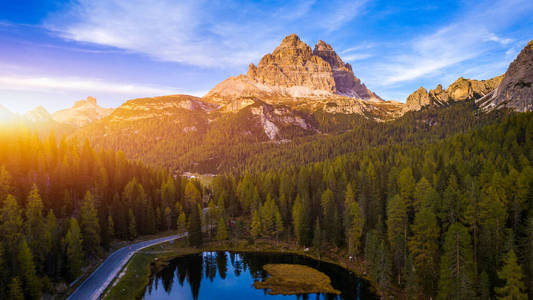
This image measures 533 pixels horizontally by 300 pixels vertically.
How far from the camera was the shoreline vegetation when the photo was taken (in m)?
66.2

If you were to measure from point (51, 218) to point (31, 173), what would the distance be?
32.7 m

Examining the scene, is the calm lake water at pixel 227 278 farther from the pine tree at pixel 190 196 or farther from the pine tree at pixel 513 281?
the pine tree at pixel 190 196

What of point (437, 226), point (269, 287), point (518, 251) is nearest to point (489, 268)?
point (518, 251)

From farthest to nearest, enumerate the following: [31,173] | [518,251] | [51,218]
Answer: [31,173] < [51,218] < [518,251]

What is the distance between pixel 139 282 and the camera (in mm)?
71562

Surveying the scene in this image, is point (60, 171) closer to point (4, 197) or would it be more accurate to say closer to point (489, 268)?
point (4, 197)

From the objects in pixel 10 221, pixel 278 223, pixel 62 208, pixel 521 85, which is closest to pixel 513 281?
pixel 278 223

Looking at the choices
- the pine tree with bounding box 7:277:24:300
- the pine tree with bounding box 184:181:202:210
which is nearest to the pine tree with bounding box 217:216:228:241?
the pine tree with bounding box 184:181:202:210

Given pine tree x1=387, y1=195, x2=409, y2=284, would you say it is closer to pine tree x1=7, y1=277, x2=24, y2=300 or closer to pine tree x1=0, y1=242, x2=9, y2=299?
pine tree x1=7, y1=277, x2=24, y2=300

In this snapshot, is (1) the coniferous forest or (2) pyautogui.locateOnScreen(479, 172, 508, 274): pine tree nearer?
(1) the coniferous forest

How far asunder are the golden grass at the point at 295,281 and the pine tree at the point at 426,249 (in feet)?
57.0

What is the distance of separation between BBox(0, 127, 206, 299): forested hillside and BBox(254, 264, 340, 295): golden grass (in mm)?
41525

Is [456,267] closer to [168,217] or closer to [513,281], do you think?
[513,281]

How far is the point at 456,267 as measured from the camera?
5641cm
